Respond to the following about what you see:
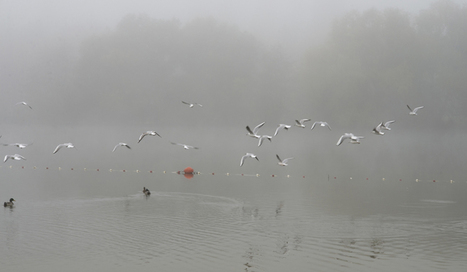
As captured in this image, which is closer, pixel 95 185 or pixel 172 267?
pixel 172 267

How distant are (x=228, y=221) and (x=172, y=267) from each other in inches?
496

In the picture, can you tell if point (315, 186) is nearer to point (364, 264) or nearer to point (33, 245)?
point (364, 264)

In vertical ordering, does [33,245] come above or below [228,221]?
below

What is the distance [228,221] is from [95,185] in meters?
27.8

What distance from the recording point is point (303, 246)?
3466 centimetres

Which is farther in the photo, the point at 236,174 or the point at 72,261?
the point at 236,174

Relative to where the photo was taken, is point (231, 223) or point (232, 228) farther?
point (231, 223)

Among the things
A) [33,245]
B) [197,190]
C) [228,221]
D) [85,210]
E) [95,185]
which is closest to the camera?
[33,245]

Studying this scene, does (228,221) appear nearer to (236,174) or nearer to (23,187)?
(23,187)

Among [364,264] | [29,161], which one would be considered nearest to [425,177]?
[364,264]

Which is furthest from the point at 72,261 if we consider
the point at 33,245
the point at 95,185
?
the point at 95,185

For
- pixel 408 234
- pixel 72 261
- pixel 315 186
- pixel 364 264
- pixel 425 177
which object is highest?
pixel 425 177

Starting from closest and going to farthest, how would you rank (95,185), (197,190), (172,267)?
(172,267) → (197,190) → (95,185)

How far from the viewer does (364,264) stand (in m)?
31.1
